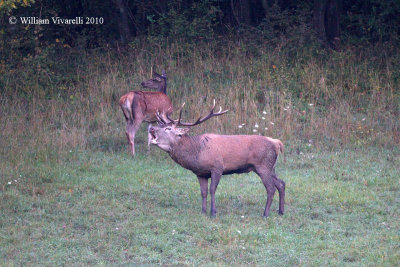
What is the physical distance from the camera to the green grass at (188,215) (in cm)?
613

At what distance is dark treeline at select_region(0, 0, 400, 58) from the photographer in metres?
16.3

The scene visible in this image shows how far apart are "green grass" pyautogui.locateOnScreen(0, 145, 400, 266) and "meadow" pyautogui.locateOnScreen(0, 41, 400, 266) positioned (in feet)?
0.08

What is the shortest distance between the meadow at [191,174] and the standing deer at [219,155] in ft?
1.50

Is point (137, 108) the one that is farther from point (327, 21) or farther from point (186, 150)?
point (327, 21)

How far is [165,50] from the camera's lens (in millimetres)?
16172

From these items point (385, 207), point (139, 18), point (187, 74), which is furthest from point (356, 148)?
point (139, 18)

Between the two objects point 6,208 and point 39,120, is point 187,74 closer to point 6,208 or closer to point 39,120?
point 39,120

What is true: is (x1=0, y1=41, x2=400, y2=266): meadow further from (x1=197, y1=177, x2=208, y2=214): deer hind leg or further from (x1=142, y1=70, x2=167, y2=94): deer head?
(x1=142, y1=70, x2=167, y2=94): deer head

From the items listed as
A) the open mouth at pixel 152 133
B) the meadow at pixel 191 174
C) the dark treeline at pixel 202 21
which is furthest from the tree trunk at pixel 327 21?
the open mouth at pixel 152 133

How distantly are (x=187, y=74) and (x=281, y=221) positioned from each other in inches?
321

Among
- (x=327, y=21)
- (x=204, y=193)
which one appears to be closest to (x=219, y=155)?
(x=204, y=193)

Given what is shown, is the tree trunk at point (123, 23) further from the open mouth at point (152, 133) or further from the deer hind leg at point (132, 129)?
the open mouth at point (152, 133)

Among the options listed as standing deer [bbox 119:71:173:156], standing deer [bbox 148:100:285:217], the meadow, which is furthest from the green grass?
standing deer [bbox 119:71:173:156]

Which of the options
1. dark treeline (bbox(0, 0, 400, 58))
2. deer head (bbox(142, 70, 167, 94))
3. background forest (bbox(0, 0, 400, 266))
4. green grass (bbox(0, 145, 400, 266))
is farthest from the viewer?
dark treeline (bbox(0, 0, 400, 58))
